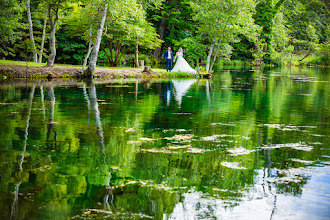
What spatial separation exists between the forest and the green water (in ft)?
35.9

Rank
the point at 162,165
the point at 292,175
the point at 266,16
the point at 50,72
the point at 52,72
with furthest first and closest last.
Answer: the point at 266,16, the point at 52,72, the point at 50,72, the point at 162,165, the point at 292,175

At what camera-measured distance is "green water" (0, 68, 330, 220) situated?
4809mm

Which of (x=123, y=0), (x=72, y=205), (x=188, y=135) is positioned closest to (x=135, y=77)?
(x=123, y=0)

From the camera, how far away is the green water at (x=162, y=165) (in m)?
4.81

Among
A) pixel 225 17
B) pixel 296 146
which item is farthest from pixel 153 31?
pixel 296 146

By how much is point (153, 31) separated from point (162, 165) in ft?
111

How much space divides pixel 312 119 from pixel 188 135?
4.78 m

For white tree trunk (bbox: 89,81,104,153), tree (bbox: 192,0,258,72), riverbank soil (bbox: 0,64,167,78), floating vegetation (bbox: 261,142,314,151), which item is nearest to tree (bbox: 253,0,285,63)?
tree (bbox: 192,0,258,72)

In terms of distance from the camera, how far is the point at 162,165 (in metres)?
6.51

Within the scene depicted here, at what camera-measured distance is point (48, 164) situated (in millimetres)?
6414

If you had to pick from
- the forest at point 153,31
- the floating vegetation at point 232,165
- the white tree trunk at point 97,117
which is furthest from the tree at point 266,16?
the floating vegetation at point 232,165

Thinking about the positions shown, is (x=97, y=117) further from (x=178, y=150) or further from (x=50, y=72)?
(x=50, y=72)

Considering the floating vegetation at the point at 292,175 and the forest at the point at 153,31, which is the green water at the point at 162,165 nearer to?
the floating vegetation at the point at 292,175

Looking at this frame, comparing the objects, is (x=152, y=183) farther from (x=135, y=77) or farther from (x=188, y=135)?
(x=135, y=77)
